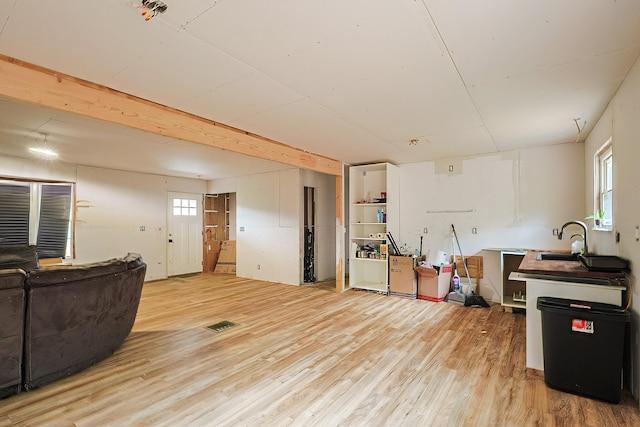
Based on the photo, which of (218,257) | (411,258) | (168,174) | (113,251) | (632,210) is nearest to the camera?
(632,210)

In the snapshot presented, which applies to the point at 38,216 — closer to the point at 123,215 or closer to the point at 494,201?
the point at 123,215

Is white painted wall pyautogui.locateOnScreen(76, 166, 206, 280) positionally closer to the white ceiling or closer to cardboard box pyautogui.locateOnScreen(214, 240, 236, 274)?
cardboard box pyautogui.locateOnScreen(214, 240, 236, 274)

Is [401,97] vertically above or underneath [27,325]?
above

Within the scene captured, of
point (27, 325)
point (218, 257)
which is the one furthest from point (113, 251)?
point (27, 325)

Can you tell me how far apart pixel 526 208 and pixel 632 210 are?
2687 millimetres

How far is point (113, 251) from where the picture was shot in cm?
639

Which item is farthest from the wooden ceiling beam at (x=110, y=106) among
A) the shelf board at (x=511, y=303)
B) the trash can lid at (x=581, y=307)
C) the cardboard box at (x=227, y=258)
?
the cardboard box at (x=227, y=258)

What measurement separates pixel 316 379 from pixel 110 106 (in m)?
2.88

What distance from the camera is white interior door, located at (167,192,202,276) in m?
7.39

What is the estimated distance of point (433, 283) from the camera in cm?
498

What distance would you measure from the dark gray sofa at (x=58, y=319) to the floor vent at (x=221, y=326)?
105 centimetres

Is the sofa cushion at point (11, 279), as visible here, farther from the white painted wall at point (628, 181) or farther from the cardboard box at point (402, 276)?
the cardboard box at point (402, 276)

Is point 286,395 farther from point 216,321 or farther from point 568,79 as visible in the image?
point 568,79

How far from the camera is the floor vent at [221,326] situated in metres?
3.69
